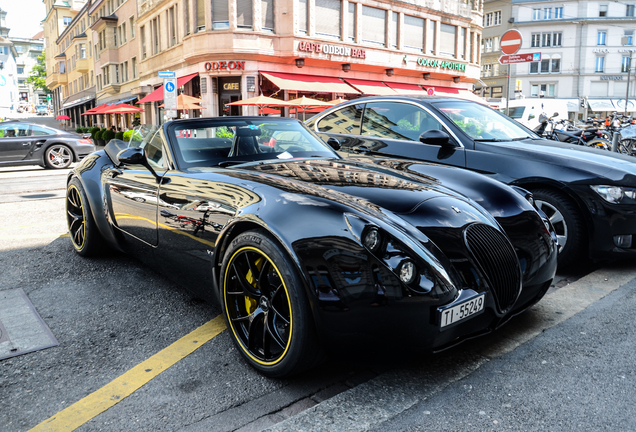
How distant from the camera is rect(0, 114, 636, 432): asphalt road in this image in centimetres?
218

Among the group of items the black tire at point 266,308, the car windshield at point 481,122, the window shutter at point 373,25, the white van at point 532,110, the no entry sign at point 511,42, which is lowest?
the black tire at point 266,308

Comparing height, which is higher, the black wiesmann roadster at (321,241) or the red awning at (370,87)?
the red awning at (370,87)

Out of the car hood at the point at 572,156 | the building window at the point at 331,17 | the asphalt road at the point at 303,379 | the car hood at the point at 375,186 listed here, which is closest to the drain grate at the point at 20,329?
the asphalt road at the point at 303,379

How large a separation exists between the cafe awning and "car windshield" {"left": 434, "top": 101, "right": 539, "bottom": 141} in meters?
20.6

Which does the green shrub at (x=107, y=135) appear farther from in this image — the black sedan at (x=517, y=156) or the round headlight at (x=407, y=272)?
the round headlight at (x=407, y=272)

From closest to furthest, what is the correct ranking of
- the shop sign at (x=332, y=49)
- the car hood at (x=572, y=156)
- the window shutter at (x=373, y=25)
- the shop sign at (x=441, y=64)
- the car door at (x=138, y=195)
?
the car door at (x=138, y=195) < the car hood at (x=572, y=156) < the shop sign at (x=332, y=49) < the window shutter at (x=373, y=25) < the shop sign at (x=441, y=64)

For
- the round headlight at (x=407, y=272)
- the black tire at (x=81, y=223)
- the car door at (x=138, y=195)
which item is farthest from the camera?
the black tire at (x=81, y=223)

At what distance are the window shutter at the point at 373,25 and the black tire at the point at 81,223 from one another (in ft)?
Result: 89.8

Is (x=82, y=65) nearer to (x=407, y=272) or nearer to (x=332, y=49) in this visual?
(x=332, y=49)

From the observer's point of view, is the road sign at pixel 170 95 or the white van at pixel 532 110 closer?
the road sign at pixel 170 95

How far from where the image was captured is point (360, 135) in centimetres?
584

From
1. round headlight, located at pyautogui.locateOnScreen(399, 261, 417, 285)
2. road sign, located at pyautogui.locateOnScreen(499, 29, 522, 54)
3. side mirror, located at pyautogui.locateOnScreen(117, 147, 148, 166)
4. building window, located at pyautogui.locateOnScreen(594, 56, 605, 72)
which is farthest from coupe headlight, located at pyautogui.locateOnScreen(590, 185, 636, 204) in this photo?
building window, located at pyautogui.locateOnScreen(594, 56, 605, 72)

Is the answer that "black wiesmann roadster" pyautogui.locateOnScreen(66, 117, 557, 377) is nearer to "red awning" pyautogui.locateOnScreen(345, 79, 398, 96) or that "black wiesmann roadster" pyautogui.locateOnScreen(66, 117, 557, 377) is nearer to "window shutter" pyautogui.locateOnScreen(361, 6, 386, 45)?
"red awning" pyautogui.locateOnScreen(345, 79, 398, 96)

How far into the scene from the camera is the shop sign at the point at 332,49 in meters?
26.8
